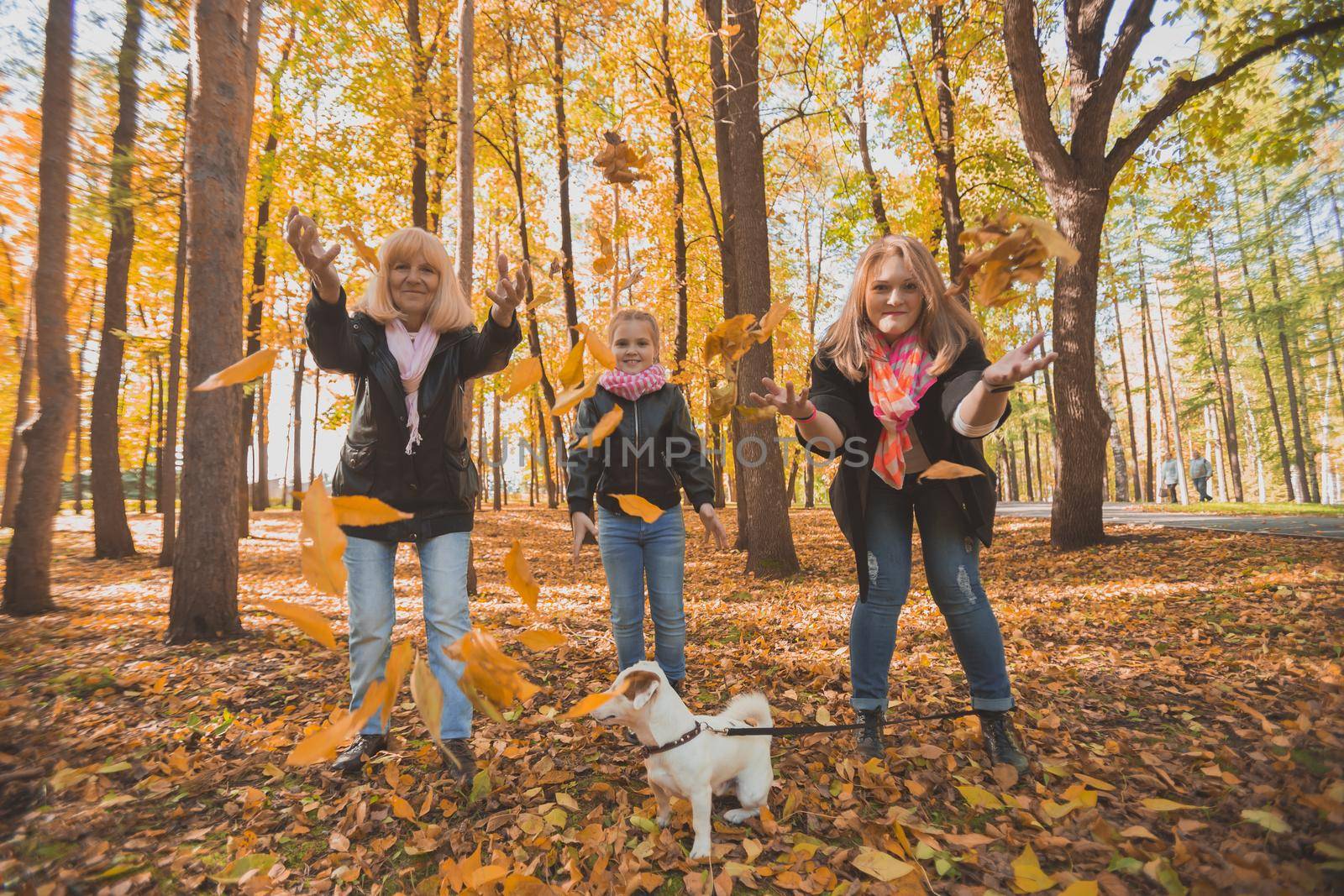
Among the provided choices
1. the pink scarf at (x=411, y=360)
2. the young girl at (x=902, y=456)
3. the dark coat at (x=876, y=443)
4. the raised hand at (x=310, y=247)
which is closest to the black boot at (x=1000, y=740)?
the young girl at (x=902, y=456)

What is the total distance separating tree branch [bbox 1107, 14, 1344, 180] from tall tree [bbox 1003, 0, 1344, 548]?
0.01m

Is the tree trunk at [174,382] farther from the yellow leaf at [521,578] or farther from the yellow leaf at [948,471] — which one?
the yellow leaf at [948,471]

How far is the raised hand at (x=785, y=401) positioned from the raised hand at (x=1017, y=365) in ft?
1.93

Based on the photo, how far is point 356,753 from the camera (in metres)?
2.53

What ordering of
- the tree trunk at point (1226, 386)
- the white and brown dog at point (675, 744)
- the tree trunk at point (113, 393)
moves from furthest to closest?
the tree trunk at point (1226, 386) < the tree trunk at point (113, 393) < the white and brown dog at point (675, 744)

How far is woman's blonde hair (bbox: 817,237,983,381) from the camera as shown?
2.28 metres

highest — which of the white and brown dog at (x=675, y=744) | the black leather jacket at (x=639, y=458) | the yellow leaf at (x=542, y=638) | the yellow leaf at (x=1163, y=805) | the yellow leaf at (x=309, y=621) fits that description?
the black leather jacket at (x=639, y=458)

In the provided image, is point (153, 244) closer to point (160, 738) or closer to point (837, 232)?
point (160, 738)

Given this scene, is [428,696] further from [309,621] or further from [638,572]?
[638,572]

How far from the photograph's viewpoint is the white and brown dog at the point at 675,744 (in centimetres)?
185

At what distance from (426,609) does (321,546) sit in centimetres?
119

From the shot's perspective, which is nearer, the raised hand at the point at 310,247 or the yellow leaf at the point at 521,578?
the yellow leaf at the point at 521,578

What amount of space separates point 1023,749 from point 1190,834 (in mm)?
728

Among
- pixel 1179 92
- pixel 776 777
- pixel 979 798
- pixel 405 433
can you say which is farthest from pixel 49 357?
pixel 1179 92
